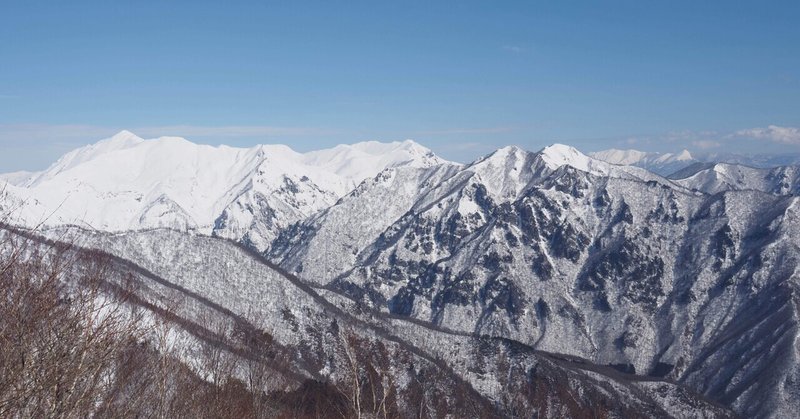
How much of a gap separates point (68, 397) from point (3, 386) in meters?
2.58

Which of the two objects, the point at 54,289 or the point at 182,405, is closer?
the point at 54,289

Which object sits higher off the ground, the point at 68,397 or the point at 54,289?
the point at 54,289

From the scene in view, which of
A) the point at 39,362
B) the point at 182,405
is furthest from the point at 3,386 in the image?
the point at 182,405

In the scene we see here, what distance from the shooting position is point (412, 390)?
18025 cm

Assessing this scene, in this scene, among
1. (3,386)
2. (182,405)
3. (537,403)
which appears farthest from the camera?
(537,403)

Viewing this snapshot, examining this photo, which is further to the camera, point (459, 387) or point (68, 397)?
point (459, 387)

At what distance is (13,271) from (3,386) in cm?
443

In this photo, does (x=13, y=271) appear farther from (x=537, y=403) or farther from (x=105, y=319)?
(x=537, y=403)

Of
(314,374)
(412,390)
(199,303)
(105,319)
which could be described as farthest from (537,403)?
(105,319)

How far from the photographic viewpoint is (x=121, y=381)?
29812mm

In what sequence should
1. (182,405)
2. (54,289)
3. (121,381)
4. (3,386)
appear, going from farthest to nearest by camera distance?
1. (182,405)
2. (121,381)
3. (54,289)
4. (3,386)

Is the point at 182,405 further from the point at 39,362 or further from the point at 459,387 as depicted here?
the point at 459,387

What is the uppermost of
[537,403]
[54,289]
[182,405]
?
[54,289]

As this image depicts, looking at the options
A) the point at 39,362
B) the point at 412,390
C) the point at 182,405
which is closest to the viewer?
Answer: the point at 39,362
